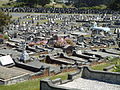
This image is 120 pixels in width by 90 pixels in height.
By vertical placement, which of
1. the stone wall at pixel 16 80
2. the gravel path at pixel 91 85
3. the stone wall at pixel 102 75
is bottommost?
the stone wall at pixel 16 80

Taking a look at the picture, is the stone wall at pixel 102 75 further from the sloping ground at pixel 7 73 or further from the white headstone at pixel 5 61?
the white headstone at pixel 5 61

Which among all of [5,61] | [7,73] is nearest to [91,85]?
[7,73]

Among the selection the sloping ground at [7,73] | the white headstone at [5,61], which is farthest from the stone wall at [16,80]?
the white headstone at [5,61]

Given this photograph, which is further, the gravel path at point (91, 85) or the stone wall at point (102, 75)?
the stone wall at point (102, 75)

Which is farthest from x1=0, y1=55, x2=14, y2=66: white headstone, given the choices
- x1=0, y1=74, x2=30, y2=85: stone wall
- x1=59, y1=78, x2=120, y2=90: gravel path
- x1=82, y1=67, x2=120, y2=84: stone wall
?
x1=59, y1=78, x2=120, y2=90: gravel path

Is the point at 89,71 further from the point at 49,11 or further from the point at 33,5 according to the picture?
the point at 33,5

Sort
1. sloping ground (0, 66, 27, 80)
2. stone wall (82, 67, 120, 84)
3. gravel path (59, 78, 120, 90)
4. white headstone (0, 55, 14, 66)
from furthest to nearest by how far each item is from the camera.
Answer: white headstone (0, 55, 14, 66), sloping ground (0, 66, 27, 80), stone wall (82, 67, 120, 84), gravel path (59, 78, 120, 90)

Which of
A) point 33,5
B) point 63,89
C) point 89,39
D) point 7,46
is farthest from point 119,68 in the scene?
point 33,5

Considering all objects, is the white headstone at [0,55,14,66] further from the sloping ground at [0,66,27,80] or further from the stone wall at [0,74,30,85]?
the stone wall at [0,74,30,85]

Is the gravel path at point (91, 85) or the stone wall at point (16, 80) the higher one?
the gravel path at point (91, 85)

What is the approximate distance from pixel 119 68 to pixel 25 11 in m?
73.7

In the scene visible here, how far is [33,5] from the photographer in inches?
4227

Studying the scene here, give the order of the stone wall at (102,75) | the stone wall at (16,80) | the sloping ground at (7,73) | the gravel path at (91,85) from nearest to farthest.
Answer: the gravel path at (91,85) < the stone wall at (102,75) < the stone wall at (16,80) < the sloping ground at (7,73)

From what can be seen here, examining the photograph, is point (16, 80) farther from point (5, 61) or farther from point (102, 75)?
point (102, 75)
